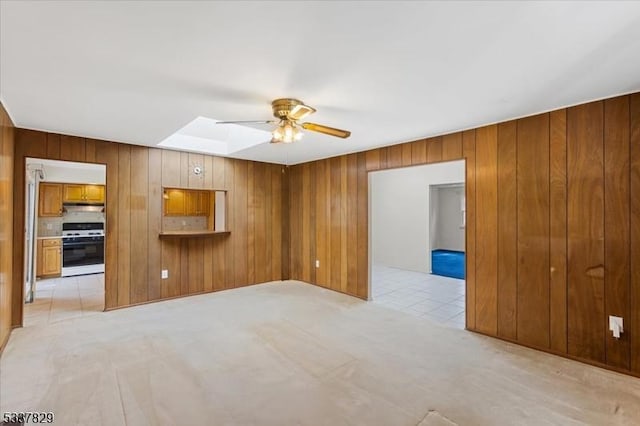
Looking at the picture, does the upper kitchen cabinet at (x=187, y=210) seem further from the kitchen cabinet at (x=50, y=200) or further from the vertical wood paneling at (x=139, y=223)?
the kitchen cabinet at (x=50, y=200)

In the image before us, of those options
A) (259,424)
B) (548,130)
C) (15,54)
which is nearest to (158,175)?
(15,54)

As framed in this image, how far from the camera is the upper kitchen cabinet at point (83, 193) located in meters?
6.52

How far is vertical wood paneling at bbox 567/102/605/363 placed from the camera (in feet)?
8.68

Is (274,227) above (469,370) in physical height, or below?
above

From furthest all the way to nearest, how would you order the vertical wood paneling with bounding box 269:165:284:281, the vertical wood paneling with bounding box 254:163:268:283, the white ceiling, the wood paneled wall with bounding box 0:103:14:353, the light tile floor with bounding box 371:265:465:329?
the vertical wood paneling with bounding box 269:165:284:281 < the vertical wood paneling with bounding box 254:163:268:283 < the light tile floor with bounding box 371:265:465:329 < the wood paneled wall with bounding box 0:103:14:353 < the white ceiling

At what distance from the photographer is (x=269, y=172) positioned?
581 centimetres

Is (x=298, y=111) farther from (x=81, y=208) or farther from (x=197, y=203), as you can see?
(x=81, y=208)

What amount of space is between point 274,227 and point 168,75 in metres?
3.96

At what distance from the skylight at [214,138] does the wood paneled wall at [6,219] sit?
1.56m

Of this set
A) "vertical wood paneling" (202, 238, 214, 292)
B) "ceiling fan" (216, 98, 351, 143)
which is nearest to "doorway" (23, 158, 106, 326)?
"vertical wood paneling" (202, 238, 214, 292)

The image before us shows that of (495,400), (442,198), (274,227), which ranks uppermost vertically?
(442,198)

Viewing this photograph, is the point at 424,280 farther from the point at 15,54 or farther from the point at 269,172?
the point at 15,54

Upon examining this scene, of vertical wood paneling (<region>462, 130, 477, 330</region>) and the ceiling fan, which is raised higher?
the ceiling fan

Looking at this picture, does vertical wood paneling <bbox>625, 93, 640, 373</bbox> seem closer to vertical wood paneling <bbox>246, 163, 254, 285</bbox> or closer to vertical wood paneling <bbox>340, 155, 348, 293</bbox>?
vertical wood paneling <bbox>340, 155, 348, 293</bbox>
